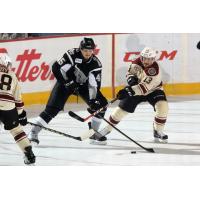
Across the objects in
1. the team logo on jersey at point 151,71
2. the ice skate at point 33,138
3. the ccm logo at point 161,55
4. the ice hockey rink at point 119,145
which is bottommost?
the ice hockey rink at point 119,145

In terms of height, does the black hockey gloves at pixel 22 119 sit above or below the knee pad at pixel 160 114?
above

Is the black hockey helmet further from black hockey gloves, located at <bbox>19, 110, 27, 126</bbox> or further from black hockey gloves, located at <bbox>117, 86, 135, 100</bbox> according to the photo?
black hockey gloves, located at <bbox>19, 110, 27, 126</bbox>

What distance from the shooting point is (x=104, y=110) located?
Answer: 562cm

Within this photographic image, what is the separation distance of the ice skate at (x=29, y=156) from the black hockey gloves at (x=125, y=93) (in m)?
0.86

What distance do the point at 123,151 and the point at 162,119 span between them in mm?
Answer: 411

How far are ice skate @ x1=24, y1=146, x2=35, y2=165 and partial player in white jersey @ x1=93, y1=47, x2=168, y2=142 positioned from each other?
2.38ft

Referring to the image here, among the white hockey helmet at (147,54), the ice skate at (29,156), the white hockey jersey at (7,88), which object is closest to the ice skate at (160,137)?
the white hockey helmet at (147,54)

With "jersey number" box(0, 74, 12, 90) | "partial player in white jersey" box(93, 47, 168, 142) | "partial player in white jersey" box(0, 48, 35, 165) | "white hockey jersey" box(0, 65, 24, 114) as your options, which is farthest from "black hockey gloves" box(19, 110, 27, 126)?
"partial player in white jersey" box(93, 47, 168, 142)

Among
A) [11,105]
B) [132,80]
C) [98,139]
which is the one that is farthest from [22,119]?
[132,80]

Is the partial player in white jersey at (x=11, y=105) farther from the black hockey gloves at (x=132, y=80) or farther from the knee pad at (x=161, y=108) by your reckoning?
the knee pad at (x=161, y=108)

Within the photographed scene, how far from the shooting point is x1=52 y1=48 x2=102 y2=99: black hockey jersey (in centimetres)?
551

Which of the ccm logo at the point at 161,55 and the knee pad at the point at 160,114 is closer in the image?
the knee pad at the point at 160,114

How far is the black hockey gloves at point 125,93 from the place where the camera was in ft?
18.4

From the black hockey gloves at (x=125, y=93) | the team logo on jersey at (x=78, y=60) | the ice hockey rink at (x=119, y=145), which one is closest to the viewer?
the ice hockey rink at (x=119, y=145)
